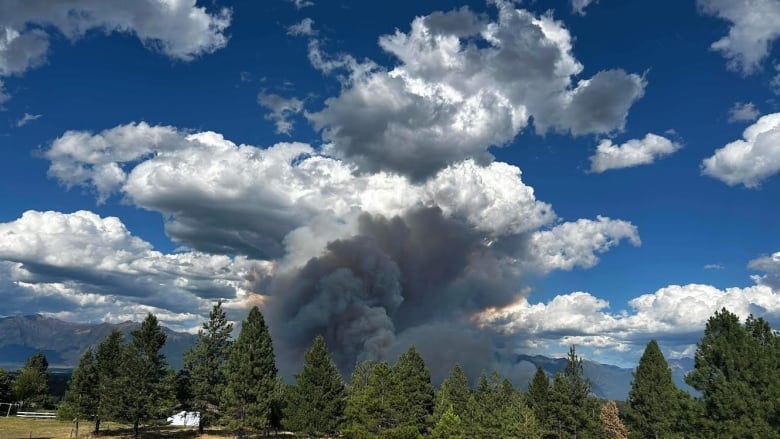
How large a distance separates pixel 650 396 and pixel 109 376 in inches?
3356

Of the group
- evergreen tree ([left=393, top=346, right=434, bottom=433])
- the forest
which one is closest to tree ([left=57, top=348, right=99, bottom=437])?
the forest

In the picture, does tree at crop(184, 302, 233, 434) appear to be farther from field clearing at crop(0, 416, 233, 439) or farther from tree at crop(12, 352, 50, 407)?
tree at crop(12, 352, 50, 407)

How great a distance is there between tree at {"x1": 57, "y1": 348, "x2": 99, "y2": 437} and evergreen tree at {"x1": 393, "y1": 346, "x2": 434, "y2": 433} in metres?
46.3

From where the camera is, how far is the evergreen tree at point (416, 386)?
8338 centimetres

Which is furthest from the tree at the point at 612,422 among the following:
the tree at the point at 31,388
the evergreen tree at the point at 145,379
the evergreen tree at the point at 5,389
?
the evergreen tree at the point at 5,389

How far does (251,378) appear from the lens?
75.2 metres

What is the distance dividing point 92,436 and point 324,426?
113 ft

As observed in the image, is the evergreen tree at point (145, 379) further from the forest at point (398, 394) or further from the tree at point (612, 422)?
the tree at point (612, 422)

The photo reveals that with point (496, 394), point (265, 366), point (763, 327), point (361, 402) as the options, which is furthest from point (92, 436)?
point (763, 327)

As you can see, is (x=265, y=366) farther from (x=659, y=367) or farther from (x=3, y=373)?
(x=3, y=373)

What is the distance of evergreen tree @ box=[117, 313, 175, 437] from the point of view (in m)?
71.9

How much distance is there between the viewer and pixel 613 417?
13462 centimetres

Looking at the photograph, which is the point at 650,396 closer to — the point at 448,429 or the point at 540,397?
the point at 540,397

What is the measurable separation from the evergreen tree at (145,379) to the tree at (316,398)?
17924 mm
